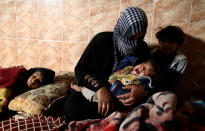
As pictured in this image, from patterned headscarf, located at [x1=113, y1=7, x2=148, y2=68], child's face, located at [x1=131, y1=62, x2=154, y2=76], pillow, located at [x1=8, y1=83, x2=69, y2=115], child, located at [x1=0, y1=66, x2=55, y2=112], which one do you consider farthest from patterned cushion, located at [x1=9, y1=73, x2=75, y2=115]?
child's face, located at [x1=131, y1=62, x2=154, y2=76]

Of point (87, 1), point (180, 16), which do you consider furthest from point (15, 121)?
point (180, 16)

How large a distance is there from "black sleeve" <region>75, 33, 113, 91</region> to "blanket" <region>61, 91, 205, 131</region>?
291 mm

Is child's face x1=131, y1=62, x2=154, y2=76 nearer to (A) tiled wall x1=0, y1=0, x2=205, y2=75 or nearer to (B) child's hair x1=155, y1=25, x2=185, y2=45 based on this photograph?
(B) child's hair x1=155, y1=25, x2=185, y2=45

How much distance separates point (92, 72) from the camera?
1.16 m

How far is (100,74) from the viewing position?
122 centimetres

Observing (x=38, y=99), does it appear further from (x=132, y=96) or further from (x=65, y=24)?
(x=65, y=24)

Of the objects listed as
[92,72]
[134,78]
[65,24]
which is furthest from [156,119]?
[65,24]

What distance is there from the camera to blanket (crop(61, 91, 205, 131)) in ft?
2.13

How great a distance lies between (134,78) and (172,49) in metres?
0.66

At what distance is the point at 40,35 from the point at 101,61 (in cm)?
129

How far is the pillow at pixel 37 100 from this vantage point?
3.97ft

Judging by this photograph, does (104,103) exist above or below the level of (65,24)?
below

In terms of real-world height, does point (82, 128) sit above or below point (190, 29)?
below

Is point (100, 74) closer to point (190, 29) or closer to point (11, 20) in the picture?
point (190, 29)
